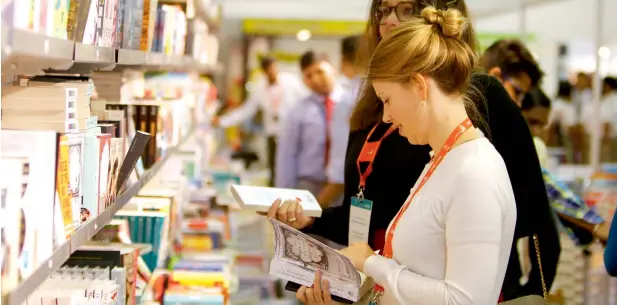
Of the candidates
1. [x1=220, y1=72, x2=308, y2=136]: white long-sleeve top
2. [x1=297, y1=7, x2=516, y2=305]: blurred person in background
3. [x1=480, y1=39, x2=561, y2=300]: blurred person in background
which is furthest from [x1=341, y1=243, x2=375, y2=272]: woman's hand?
[x1=220, y1=72, x2=308, y2=136]: white long-sleeve top

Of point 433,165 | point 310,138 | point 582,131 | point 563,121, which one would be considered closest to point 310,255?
point 433,165

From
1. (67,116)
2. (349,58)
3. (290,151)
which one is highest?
(349,58)

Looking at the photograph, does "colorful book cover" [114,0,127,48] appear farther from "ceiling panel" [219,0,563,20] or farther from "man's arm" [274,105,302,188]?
"ceiling panel" [219,0,563,20]

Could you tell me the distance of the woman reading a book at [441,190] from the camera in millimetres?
1935

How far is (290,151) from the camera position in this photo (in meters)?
6.67

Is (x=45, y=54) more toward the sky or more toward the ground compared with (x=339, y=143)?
more toward the sky

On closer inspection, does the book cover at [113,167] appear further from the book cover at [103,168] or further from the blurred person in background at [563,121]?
the blurred person in background at [563,121]

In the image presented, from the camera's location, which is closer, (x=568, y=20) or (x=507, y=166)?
(x=507, y=166)

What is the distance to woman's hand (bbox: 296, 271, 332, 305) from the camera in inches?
90.5

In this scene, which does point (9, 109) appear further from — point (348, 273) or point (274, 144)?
point (274, 144)

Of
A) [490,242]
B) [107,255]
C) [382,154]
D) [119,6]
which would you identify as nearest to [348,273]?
[490,242]

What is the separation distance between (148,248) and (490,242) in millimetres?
1743

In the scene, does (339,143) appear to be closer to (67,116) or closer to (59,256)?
(67,116)

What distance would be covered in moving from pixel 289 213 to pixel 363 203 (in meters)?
0.24
